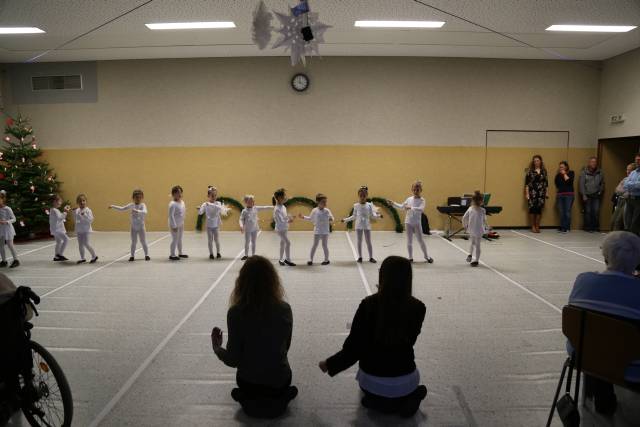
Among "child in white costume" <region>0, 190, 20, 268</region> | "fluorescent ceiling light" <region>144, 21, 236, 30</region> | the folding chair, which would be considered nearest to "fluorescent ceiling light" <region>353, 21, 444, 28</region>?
"fluorescent ceiling light" <region>144, 21, 236, 30</region>

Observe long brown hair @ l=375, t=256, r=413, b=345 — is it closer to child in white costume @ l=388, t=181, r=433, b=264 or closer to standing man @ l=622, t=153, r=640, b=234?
child in white costume @ l=388, t=181, r=433, b=264

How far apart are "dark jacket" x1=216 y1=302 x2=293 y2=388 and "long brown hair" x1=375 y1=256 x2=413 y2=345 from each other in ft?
2.14

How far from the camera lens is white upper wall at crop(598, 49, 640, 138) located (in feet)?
33.2

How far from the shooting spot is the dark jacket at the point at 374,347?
9.72 feet

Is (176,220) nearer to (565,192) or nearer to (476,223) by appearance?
(476,223)

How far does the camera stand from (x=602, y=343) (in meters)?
2.56

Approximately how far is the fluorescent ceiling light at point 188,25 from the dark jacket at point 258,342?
6.79m

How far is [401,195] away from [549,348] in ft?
24.3

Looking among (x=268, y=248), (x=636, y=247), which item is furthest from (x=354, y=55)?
(x=636, y=247)

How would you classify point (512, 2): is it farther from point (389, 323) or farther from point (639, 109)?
point (389, 323)

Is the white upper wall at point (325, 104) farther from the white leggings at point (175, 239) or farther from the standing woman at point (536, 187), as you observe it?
the white leggings at point (175, 239)

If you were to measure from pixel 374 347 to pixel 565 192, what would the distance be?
33.6 ft

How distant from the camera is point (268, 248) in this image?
→ 9500 mm

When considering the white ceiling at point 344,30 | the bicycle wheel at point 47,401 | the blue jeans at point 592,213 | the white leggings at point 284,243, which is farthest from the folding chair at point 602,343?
the blue jeans at point 592,213
